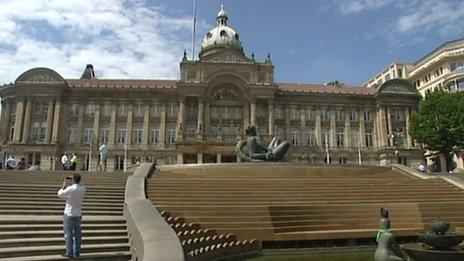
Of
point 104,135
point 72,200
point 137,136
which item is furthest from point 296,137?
point 72,200

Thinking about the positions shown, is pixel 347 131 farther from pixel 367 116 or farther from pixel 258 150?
pixel 258 150

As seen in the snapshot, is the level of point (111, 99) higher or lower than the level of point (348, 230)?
higher

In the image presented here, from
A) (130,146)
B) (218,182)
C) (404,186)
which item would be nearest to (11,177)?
(218,182)

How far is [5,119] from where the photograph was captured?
65938 millimetres

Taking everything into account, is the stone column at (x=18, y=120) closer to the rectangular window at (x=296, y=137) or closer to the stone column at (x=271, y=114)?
the stone column at (x=271, y=114)

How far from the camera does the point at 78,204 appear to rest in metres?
10.5

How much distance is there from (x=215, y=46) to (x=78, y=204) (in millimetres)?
71714

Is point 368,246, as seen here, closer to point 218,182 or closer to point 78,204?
point 218,182

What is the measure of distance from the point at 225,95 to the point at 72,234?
5780cm

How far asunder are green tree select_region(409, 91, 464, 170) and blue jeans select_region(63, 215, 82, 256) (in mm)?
53416

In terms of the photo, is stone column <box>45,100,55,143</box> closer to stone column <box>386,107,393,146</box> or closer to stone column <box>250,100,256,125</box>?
stone column <box>250,100,256,125</box>

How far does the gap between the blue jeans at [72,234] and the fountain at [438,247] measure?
7976mm

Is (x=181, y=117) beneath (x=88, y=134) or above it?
above

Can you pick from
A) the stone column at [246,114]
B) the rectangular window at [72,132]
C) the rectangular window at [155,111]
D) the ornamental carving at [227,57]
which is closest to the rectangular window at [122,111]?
Result: the rectangular window at [155,111]
